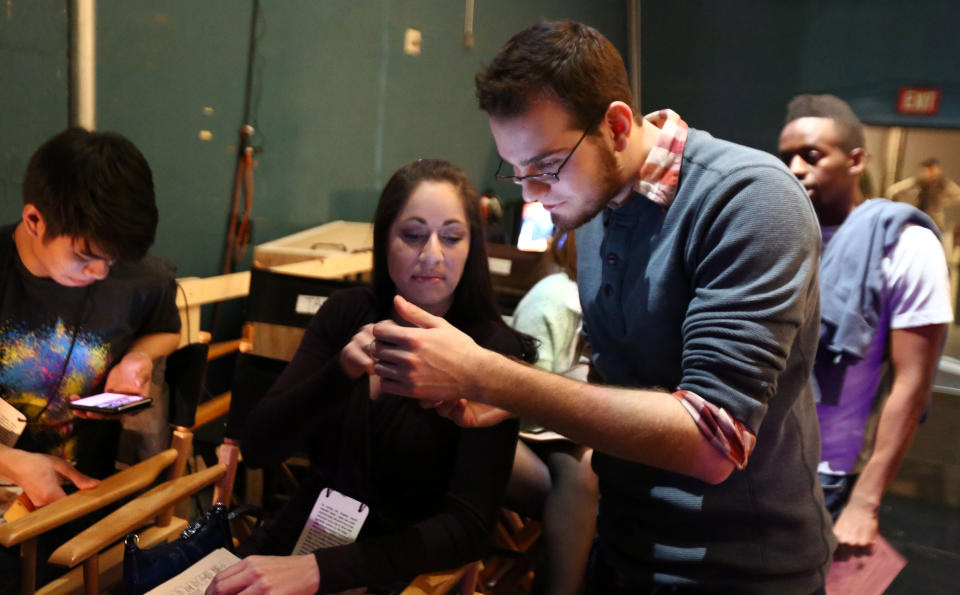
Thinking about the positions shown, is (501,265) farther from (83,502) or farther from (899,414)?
(83,502)

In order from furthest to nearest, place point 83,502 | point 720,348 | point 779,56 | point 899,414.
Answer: point 779,56, point 899,414, point 83,502, point 720,348

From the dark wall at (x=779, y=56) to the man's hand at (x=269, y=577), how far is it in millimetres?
2700

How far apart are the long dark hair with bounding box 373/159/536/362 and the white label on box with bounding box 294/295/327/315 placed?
2.49 ft

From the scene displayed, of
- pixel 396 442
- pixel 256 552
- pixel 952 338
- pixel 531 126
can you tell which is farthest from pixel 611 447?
pixel 952 338

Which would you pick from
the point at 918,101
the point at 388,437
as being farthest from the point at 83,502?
the point at 918,101

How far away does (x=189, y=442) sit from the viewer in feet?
6.33

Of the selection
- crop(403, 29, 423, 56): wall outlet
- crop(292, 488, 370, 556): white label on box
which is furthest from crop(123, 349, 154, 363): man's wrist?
crop(403, 29, 423, 56): wall outlet

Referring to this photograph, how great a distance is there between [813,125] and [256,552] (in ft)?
5.93

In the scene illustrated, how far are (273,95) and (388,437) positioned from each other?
2.23 m

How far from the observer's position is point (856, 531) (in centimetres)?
157

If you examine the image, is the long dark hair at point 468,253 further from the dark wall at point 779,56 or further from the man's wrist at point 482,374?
the dark wall at point 779,56

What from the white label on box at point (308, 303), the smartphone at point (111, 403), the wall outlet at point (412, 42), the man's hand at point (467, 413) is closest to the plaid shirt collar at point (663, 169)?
the man's hand at point (467, 413)

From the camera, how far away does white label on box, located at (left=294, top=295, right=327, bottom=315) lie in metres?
2.43

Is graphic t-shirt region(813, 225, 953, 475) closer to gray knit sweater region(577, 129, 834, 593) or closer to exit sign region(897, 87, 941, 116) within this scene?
gray knit sweater region(577, 129, 834, 593)
